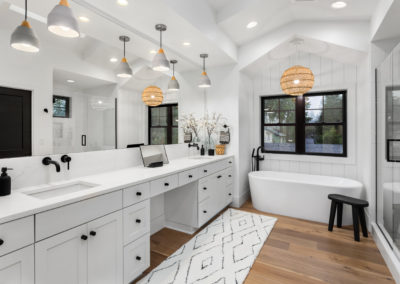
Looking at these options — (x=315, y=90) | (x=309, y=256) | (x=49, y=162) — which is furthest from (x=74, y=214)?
(x=315, y=90)

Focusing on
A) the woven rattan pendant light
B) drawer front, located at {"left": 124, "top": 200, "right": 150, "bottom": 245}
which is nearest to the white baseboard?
the woven rattan pendant light

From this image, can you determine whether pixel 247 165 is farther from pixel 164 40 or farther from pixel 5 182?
pixel 5 182

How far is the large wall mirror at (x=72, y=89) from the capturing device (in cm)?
158

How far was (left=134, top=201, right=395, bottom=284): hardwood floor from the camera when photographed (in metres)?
1.98

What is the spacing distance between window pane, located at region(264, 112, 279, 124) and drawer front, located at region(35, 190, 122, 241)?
11.5 ft

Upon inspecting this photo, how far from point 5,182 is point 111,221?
2.32ft

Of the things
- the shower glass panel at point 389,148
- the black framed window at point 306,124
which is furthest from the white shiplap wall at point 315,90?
the shower glass panel at point 389,148

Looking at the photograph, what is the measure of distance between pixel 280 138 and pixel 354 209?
190cm

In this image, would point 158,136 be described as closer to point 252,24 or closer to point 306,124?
point 252,24

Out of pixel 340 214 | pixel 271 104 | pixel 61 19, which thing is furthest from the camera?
pixel 271 104

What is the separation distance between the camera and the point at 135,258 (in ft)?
5.93

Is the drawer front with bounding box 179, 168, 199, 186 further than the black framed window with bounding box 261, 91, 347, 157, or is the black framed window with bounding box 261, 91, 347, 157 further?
the black framed window with bounding box 261, 91, 347, 157

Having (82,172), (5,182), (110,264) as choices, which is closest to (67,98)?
(82,172)

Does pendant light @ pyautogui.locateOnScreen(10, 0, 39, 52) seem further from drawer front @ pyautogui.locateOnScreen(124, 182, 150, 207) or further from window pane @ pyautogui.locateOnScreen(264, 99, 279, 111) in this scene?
window pane @ pyautogui.locateOnScreen(264, 99, 279, 111)
